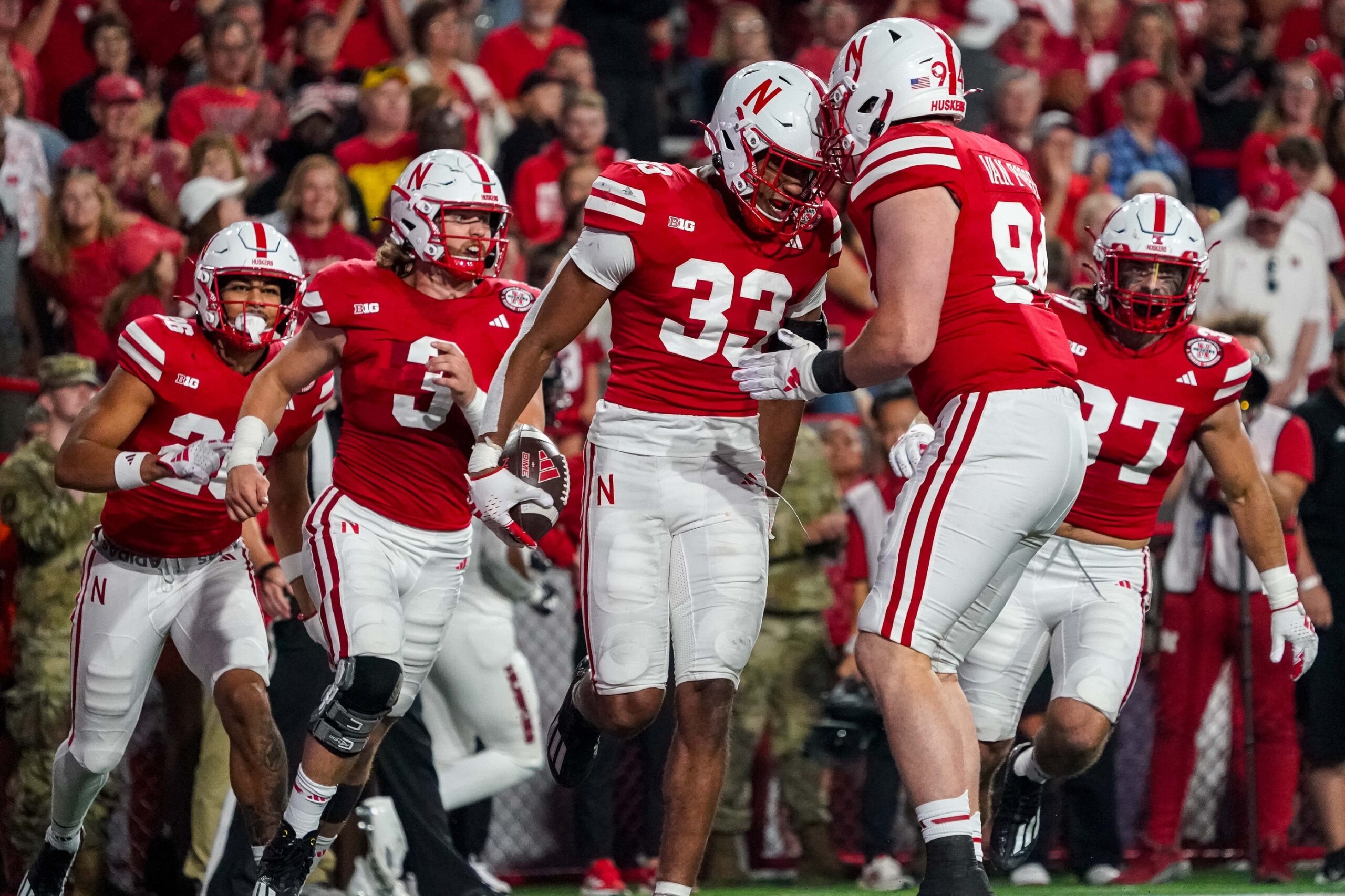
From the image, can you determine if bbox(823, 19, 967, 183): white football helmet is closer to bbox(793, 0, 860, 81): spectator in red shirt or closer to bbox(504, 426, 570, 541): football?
bbox(504, 426, 570, 541): football

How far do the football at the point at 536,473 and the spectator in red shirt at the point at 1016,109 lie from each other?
5.59 metres

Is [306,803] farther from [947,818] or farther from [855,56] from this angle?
[855,56]

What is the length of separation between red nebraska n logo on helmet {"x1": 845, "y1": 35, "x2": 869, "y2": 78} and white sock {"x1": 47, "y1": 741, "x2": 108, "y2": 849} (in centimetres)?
321

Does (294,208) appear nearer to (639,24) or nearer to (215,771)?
(215,771)

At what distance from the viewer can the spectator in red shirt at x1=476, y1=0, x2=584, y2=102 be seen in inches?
418

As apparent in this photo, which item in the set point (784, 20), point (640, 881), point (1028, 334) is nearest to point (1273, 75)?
point (784, 20)

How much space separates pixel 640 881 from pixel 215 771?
Result: 1776mm

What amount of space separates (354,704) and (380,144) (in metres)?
4.65

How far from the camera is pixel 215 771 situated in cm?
680

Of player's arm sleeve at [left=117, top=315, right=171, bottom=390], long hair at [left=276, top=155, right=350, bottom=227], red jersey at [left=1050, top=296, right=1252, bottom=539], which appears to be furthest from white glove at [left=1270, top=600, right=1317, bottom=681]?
long hair at [left=276, top=155, right=350, bottom=227]

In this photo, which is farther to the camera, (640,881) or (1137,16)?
(1137,16)

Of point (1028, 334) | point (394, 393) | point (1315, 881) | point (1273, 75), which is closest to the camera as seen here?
point (1028, 334)

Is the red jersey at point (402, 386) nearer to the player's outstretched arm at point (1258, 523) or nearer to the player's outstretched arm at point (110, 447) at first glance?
the player's outstretched arm at point (110, 447)

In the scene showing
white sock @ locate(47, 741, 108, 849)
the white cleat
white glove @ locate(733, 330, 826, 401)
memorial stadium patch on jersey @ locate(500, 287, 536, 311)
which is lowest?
the white cleat
